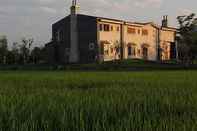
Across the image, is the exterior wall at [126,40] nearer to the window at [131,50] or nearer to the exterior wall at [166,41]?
the window at [131,50]

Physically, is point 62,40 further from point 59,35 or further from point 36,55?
point 36,55

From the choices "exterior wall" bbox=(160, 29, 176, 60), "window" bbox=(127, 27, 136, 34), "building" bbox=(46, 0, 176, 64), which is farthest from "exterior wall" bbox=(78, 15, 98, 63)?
"exterior wall" bbox=(160, 29, 176, 60)

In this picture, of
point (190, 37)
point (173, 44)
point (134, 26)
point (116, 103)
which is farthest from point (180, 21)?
point (116, 103)

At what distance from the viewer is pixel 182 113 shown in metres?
6.40

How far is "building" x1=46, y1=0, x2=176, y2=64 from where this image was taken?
2532 inches

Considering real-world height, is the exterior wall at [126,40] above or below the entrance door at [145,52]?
above

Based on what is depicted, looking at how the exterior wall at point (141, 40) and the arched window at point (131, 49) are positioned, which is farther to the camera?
the arched window at point (131, 49)

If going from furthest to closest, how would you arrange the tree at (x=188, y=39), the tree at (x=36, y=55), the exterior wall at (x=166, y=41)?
the tree at (x=36, y=55)
the exterior wall at (x=166, y=41)
the tree at (x=188, y=39)

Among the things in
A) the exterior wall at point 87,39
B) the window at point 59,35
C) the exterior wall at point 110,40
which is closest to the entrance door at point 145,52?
the exterior wall at point 110,40

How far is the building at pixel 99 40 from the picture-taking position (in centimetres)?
6431

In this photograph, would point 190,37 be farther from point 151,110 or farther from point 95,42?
point 151,110

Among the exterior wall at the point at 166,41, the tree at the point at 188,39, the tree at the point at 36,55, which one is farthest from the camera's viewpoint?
the tree at the point at 36,55

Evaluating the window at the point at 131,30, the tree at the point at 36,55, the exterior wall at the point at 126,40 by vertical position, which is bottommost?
the tree at the point at 36,55

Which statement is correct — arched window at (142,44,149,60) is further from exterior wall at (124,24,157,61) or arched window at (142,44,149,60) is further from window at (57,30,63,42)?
window at (57,30,63,42)
